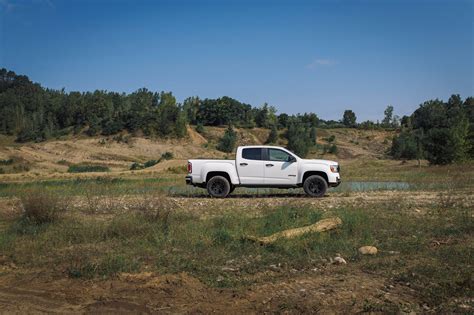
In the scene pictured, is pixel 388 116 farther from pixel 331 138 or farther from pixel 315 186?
pixel 315 186

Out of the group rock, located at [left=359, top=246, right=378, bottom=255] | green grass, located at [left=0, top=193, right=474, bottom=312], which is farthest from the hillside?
rock, located at [left=359, top=246, right=378, bottom=255]

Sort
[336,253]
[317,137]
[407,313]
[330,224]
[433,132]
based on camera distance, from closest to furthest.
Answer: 1. [407,313]
2. [336,253]
3. [330,224]
4. [433,132]
5. [317,137]

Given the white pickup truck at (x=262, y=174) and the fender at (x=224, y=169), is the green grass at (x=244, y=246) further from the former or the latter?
the fender at (x=224, y=169)

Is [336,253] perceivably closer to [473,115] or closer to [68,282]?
[68,282]

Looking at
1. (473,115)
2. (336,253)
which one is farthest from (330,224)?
(473,115)

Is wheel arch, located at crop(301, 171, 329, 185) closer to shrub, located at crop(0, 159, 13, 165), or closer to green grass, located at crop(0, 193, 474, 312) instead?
green grass, located at crop(0, 193, 474, 312)

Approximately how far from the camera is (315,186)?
16734 millimetres

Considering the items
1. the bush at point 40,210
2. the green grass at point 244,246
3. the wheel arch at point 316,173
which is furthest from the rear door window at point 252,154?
the bush at point 40,210

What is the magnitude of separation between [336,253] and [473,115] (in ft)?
266

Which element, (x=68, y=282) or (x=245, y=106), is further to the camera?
(x=245, y=106)

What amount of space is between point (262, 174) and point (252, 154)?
0.79 meters

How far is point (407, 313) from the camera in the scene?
5.76 m

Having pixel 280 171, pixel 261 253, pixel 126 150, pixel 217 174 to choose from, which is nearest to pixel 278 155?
pixel 280 171

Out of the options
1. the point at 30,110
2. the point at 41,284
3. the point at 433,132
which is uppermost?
the point at 30,110
